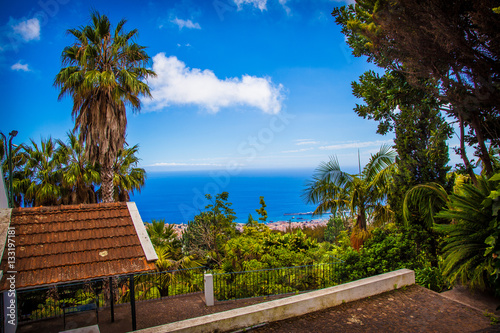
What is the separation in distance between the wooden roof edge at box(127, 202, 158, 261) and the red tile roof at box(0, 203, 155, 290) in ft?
0.24

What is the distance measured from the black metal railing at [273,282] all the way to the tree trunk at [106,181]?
6104 mm

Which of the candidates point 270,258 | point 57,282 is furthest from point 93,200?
point 57,282

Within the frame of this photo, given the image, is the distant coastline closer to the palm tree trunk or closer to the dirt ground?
the palm tree trunk

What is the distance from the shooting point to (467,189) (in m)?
5.01

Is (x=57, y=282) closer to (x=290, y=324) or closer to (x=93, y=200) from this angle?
(x=290, y=324)

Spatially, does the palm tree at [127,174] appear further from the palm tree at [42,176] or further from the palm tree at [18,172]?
the palm tree at [18,172]

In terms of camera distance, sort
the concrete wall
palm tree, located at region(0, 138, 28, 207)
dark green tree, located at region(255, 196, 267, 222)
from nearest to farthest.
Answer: the concrete wall, palm tree, located at region(0, 138, 28, 207), dark green tree, located at region(255, 196, 267, 222)

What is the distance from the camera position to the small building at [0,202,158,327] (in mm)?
4316

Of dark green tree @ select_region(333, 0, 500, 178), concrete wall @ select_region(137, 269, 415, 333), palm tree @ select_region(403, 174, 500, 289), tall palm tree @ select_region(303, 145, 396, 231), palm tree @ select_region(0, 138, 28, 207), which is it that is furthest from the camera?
palm tree @ select_region(0, 138, 28, 207)

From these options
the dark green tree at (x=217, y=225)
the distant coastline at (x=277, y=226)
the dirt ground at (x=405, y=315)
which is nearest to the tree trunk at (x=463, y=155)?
the dirt ground at (x=405, y=315)

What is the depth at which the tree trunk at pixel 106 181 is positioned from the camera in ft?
41.4

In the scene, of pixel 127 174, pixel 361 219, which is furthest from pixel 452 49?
pixel 127 174

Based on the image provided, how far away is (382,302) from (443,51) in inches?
210

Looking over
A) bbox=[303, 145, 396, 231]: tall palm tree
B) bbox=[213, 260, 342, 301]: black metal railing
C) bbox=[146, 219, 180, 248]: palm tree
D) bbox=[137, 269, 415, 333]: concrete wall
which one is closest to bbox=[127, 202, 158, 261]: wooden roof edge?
bbox=[137, 269, 415, 333]: concrete wall
